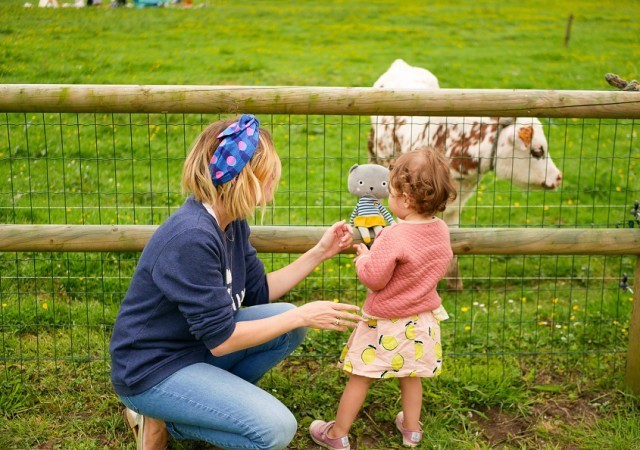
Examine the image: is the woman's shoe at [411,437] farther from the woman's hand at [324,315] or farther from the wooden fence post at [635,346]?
the wooden fence post at [635,346]

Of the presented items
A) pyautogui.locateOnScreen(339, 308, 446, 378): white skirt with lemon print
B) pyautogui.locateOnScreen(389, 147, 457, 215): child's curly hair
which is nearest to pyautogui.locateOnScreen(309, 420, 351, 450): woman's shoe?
pyautogui.locateOnScreen(339, 308, 446, 378): white skirt with lemon print

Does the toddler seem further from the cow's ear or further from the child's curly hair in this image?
the cow's ear

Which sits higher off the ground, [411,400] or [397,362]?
[397,362]

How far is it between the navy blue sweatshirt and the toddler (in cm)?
62

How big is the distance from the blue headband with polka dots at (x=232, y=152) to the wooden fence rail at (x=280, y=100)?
0.57m

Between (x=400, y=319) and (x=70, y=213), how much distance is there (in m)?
3.57

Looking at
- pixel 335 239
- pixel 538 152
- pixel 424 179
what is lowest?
pixel 538 152

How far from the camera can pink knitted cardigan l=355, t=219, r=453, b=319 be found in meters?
2.99

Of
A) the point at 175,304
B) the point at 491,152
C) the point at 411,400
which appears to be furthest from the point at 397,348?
the point at 491,152

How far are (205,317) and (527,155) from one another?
387 centimetres

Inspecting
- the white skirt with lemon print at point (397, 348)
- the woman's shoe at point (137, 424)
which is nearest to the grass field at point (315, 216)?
the woman's shoe at point (137, 424)

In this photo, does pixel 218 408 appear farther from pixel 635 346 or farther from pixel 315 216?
pixel 315 216

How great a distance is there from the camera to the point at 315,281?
5.40 m

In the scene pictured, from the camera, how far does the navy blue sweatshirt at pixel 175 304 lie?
2.65m
